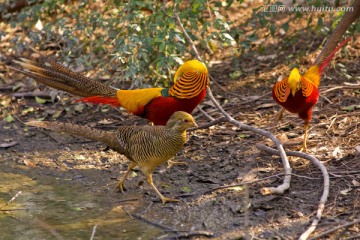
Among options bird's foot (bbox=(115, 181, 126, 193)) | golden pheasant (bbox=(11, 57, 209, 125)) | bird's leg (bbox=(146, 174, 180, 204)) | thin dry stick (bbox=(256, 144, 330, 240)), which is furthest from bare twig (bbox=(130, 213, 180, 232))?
golden pheasant (bbox=(11, 57, 209, 125))

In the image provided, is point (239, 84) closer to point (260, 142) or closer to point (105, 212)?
point (260, 142)

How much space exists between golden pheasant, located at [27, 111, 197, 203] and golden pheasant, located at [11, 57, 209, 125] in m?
0.63

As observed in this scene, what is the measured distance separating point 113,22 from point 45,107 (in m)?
1.38

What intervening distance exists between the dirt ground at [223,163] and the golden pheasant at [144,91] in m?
0.52

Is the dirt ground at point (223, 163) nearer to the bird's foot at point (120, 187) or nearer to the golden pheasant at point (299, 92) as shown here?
the bird's foot at point (120, 187)

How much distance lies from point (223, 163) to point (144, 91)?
38.7 inches

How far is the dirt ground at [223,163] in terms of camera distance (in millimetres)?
4680

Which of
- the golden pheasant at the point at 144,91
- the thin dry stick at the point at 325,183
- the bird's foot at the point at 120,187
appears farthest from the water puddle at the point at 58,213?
the thin dry stick at the point at 325,183

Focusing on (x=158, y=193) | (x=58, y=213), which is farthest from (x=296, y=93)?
(x=58, y=213)

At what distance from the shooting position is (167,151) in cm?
504

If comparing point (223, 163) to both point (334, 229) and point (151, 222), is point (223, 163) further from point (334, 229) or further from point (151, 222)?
point (334, 229)

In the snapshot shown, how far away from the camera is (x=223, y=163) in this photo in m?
5.84

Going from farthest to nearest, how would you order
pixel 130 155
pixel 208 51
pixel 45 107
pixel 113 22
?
pixel 208 51 < pixel 45 107 < pixel 113 22 < pixel 130 155

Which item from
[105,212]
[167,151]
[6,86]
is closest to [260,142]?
[167,151]
